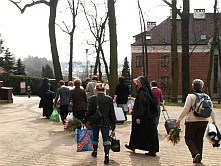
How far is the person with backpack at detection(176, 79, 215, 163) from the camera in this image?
24.4 ft

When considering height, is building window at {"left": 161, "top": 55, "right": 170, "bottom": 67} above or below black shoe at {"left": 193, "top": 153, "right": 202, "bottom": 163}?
above

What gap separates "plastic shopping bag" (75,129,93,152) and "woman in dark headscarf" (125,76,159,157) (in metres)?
0.99

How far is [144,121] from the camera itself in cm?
852

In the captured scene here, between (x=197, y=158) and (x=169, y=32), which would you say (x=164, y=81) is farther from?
(x=197, y=158)

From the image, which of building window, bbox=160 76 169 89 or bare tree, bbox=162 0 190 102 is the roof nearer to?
building window, bbox=160 76 169 89

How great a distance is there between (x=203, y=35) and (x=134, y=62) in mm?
10595

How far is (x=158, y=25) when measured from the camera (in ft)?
194

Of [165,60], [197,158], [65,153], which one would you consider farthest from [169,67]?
[197,158]

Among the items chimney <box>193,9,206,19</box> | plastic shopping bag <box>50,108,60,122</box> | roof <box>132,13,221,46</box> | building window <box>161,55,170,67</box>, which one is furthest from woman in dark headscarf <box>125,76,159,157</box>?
chimney <box>193,9,206,19</box>

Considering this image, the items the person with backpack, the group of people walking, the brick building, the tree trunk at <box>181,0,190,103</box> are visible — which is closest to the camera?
the person with backpack

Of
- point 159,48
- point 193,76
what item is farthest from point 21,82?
point 193,76

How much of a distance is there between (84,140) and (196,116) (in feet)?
8.05

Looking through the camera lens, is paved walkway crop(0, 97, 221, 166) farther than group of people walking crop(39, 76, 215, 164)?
Yes

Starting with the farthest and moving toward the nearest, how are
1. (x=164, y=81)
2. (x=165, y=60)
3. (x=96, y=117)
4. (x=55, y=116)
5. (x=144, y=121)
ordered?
(x=165, y=60), (x=164, y=81), (x=55, y=116), (x=144, y=121), (x=96, y=117)
